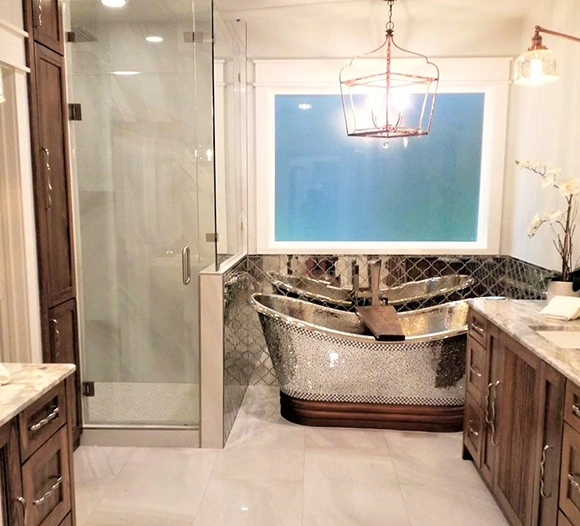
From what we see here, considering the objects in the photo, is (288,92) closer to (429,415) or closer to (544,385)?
(429,415)

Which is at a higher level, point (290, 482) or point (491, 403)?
point (491, 403)

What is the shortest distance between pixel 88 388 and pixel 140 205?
1222mm

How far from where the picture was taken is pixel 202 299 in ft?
9.07

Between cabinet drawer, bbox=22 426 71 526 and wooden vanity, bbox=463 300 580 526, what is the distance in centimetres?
159

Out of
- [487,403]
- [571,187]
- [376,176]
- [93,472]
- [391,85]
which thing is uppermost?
[391,85]

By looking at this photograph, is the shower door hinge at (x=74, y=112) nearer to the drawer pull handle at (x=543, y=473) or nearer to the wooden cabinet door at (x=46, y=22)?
the wooden cabinet door at (x=46, y=22)

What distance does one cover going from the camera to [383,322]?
3.11 m

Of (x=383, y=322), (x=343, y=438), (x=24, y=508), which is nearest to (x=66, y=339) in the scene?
(x=24, y=508)

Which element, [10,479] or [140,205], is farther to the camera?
[140,205]

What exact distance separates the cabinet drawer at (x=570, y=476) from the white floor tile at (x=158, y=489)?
58.6 inches

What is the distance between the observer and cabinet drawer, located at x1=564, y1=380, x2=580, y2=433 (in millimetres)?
1481

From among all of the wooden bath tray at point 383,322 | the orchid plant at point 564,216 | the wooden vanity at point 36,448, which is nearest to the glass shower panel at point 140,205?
the wooden bath tray at point 383,322

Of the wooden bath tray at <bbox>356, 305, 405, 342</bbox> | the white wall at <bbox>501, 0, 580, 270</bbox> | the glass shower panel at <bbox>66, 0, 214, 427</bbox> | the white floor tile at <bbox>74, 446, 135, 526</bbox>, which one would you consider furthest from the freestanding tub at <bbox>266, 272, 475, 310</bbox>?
the white floor tile at <bbox>74, 446, 135, 526</bbox>

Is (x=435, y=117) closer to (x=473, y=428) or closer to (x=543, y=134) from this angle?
(x=543, y=134)
